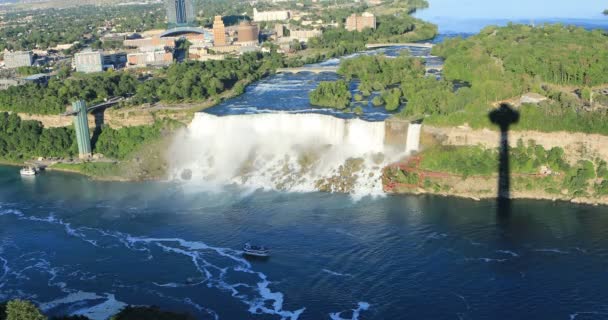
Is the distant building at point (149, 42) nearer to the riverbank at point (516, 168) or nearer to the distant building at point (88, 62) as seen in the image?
the distant building at point (88, 62)

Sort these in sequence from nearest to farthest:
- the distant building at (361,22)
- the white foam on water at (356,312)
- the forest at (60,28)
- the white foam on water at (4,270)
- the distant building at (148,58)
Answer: the white foam on water at (356,312) → the white foam on water at (4,270) → the distant building at (148,58) → the distant building at (361,22) → the forest at (60,28)

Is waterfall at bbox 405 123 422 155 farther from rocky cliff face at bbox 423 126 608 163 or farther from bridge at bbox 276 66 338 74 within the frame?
bridge at bbox 276 66 338 74

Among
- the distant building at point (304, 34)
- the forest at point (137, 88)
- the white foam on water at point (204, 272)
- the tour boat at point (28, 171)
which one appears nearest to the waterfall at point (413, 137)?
the white foam on water at point (204, 272)

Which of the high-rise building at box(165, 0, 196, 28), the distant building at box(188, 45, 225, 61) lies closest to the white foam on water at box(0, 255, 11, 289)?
the distant building at box(188, 45, 225, 61)

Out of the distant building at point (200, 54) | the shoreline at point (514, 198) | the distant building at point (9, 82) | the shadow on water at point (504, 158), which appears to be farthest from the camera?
the distant building at point (200, 54)

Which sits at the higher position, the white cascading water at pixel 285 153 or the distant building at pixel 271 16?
the distant building at pixel 271 16

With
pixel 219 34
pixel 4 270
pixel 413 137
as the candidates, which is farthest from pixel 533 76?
pixel 219 34
